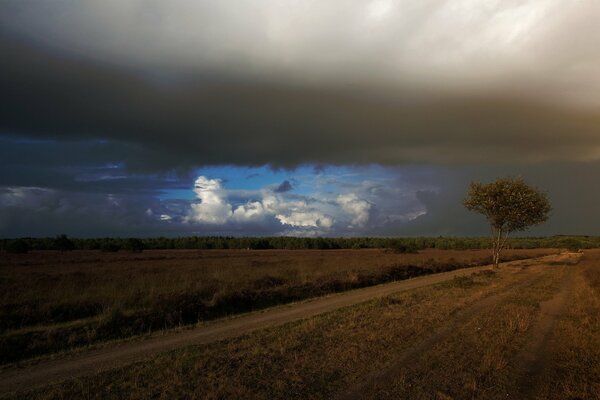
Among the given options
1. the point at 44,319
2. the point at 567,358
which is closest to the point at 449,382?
the point at 567,358

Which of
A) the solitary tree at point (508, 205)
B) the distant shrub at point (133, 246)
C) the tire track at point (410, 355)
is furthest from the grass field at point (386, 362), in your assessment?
the distant shrub at point (133, 246)

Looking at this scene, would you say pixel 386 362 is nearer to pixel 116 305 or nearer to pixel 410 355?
pixel 410 355

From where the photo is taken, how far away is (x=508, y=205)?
144 ft

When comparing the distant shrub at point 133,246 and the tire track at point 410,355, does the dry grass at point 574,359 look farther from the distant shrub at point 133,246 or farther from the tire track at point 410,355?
the distant shrub at point 133,246

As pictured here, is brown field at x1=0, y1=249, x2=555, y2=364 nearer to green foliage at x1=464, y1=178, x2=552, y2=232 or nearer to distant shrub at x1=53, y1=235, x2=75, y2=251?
green foliage at x1=464, y1=178, x2=552, y2=232

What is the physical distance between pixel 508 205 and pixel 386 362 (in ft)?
128

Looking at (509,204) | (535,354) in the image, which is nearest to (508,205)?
(509,204)

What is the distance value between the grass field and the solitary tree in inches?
1176

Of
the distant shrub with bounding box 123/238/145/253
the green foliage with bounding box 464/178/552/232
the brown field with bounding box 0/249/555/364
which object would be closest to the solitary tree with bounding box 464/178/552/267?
the green foliage with bounding box 464/178/552/232

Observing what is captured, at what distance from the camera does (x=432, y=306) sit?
1769 cm

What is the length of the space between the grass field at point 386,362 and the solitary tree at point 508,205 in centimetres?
2987

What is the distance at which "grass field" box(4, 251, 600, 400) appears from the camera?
8.18 metres

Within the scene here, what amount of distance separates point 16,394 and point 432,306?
13.9 meters

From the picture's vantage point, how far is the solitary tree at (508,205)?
43781 millimetres
